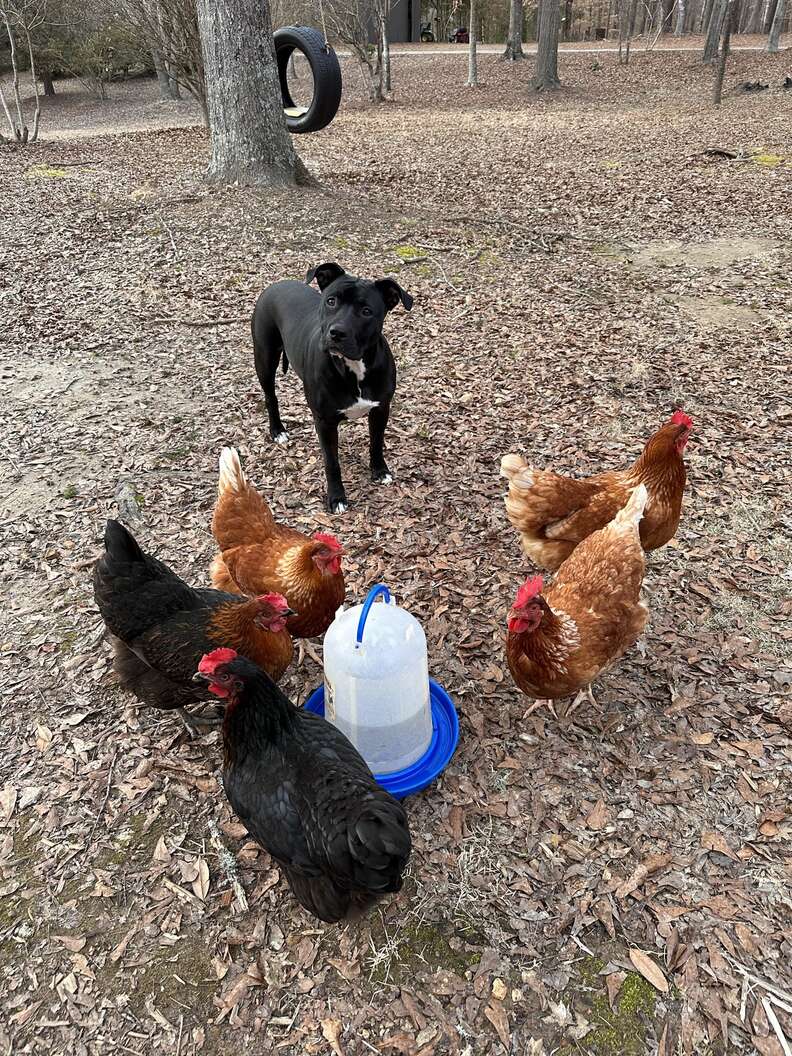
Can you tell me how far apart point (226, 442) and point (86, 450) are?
3.95ft

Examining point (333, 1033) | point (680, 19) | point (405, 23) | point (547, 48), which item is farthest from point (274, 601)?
point (405, 23)

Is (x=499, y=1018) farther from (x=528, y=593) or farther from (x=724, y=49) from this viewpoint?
(x=724, y=49)

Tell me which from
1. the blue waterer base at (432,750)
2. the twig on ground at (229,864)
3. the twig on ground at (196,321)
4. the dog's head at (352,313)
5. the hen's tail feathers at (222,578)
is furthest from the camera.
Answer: the twig on ground at (196,321)

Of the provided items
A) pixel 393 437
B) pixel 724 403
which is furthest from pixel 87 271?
pixel 724 403

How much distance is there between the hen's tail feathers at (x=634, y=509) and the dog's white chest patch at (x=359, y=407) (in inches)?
76.5

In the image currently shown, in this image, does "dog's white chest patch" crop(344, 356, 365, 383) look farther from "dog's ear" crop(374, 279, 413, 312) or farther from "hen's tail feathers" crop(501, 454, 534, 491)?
"hen's tail feathers" crop(501, 454, 534, 491)

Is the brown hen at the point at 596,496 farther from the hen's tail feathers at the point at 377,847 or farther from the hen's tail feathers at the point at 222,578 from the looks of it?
the hen's tail feathers at the point at 377,847

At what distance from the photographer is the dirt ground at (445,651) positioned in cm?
247

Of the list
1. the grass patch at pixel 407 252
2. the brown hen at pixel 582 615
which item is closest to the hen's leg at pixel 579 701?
the brown hen at pixel 582 615

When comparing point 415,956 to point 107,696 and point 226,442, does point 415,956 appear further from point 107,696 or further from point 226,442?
point 226,442

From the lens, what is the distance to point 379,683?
2.86m

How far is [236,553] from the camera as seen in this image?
3738mm

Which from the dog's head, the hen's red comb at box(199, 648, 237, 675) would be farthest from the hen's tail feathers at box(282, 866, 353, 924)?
the dog's head

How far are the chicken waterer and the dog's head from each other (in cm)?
184
